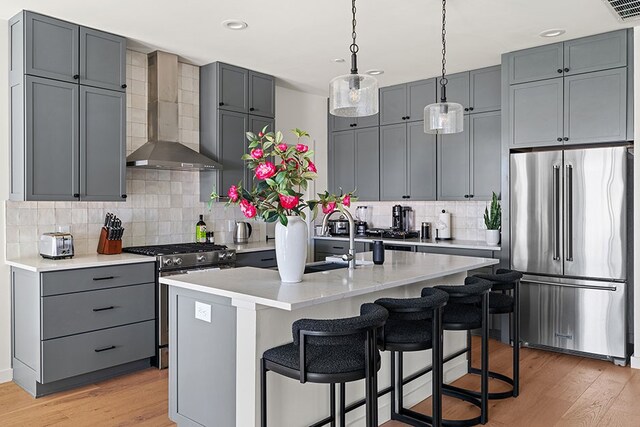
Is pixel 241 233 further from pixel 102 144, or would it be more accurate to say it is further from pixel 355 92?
pixel 355 92

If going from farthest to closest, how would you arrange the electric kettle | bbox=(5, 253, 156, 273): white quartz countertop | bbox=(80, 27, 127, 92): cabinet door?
1. the electric kettle
2. bbox=(80, 27, 127, 92): cabinet door
3. bbox=(5, 253, 156, 273): white quartz countertop

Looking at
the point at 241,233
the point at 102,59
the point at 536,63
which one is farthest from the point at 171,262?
the point at 536,63

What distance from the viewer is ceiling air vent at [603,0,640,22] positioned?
339 cm

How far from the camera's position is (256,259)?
4.85 meters

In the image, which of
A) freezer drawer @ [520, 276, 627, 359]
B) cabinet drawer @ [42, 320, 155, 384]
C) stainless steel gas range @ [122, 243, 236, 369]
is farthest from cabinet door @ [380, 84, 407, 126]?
cabinet drawer @ [42, 320, 155, 384]

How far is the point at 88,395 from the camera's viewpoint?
3.44m

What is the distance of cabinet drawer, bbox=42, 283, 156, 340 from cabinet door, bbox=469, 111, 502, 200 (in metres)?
3.35

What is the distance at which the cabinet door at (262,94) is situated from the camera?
5.16 metres

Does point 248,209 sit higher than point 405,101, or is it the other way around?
point 405,101

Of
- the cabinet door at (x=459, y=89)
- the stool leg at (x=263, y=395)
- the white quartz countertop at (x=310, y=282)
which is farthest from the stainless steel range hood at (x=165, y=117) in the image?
the cabinet door at (x=459, y=89)

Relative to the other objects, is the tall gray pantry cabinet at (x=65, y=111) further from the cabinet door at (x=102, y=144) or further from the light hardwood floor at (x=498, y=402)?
the light hardwood floor at (x=498, y=402)

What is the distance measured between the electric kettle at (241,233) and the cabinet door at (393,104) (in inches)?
82.3

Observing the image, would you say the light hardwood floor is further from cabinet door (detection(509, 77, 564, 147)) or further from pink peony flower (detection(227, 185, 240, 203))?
cabinet door (detection(509, 77, 564, 147))

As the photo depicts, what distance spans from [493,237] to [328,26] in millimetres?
2543
